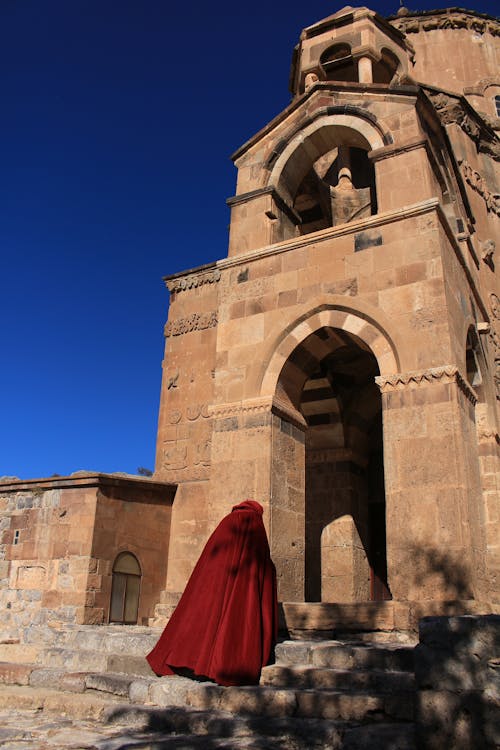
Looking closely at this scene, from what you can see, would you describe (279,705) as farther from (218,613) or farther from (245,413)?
(245,413)

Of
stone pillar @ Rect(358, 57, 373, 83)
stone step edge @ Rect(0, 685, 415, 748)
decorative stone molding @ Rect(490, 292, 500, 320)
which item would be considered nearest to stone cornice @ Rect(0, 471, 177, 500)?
stone step edge @ Rect(0, 685, 415, 748)

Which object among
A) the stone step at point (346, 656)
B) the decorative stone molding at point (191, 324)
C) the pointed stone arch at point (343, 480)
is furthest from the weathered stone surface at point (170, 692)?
the decorative stone molding at point (191, 324)

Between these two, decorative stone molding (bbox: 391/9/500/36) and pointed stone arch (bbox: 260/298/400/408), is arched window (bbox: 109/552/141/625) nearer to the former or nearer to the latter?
pointed stone arch (bbox: 260/298/400/408)

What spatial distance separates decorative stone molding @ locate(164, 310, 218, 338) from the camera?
12.6m

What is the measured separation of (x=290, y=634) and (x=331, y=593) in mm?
3657

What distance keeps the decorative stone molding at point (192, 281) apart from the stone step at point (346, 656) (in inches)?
317

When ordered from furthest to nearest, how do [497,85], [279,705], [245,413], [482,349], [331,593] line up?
[497,85] < [331,593] < [482,349] < [245,413] < [279,705]

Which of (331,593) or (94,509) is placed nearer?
(94,509)

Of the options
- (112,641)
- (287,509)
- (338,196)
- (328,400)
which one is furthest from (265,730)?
(338,196)

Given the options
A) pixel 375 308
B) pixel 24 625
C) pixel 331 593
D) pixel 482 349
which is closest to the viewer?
pixel 375 308

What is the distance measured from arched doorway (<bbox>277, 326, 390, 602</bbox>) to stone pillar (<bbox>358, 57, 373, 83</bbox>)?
4621 mm

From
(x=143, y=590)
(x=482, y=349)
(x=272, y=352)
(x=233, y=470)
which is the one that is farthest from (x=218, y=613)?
(x=482, y=349)

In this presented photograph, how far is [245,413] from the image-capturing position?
902 cm

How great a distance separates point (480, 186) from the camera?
14930mm
